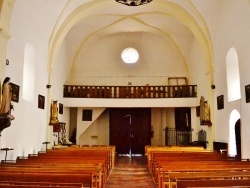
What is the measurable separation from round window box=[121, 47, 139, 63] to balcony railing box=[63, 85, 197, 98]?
2.87m

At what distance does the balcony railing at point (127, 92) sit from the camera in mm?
17188

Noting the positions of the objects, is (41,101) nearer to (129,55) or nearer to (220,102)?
(220,102)

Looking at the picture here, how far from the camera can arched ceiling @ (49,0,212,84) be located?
13.5m

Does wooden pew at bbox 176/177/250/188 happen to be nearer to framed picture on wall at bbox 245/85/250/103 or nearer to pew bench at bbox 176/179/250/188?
pew bench at bbox 176/179/250/188

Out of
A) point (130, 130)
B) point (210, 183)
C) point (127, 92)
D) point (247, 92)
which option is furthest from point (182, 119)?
point (210, 183)

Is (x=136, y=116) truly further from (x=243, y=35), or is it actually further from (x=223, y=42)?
(x=243, y=35)

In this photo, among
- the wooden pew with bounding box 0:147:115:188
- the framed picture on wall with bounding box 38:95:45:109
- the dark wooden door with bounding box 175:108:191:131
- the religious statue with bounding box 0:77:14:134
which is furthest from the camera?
the dark wooden door with bounding box 175:108:191:131

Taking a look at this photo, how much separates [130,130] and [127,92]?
3.22 meters

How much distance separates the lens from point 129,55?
1956cm

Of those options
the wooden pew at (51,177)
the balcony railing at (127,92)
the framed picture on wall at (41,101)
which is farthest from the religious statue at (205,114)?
the wooden pew at (51,177)

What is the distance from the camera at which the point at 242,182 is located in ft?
14.8

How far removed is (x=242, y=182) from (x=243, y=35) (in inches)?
263

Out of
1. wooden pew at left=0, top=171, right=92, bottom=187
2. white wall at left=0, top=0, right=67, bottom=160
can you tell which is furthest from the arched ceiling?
wooden pew at left=0, top=171, right=92, bottom=187

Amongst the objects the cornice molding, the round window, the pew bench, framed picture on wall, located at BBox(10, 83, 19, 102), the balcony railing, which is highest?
the round window
